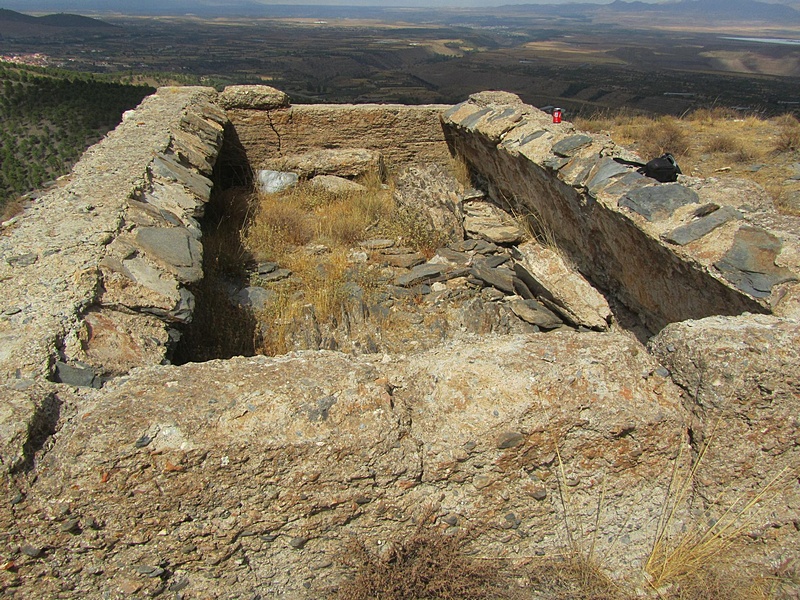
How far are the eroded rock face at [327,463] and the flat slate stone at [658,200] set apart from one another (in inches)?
51.0

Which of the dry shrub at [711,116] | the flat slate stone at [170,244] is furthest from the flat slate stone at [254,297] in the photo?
the dry shrub at [711,116]

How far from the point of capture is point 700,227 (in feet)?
9.08

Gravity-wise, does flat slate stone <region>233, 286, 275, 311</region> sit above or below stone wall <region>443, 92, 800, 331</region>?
below

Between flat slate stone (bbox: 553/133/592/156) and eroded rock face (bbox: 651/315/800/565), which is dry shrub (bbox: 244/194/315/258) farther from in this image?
eroded rock face (bbox: 651/315/800/565)

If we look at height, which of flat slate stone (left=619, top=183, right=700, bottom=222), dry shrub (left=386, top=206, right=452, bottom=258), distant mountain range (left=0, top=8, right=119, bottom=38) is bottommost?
dry shrub (left=386, top=206, right=452, bottom=258)

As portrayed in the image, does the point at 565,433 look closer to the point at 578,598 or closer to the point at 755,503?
the point at 578,598

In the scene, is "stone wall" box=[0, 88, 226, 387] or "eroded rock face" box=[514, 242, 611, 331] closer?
"stone wall" box=[0, 88, 226, 387]

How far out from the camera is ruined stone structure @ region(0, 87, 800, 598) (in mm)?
1561

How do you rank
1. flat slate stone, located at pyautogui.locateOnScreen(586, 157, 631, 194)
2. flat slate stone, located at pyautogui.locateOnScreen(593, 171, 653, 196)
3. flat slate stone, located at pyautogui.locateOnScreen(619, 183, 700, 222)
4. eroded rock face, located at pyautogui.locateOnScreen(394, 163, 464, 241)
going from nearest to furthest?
flat slate stone, located at pyautogui.locateOnScreen(619, 183, 700, 222), flat slate stone, located at pyautogui.locateOnScreen(593, 171, 653, 196), flat slate stone, located at pyautogui.locateOnScreen(586, 157, 631, 194), eroded rock face, located at pyautogui.locateOnScreen(394, 163, 464, 241)

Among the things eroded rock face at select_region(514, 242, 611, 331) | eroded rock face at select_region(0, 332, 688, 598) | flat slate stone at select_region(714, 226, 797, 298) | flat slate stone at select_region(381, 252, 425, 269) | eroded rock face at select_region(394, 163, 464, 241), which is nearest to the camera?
eroded rock face at select_region(0, 332, 688, 598)

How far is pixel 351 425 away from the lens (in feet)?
5.56

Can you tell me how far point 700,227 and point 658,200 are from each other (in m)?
0.34

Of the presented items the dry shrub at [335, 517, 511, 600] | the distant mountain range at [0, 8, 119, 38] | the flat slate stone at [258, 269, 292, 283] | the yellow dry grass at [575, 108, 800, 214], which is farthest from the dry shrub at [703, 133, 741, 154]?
the distant mountain range at [0, 8, 119, 38]

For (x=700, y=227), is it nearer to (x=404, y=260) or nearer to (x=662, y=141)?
(x=404, y=260)
